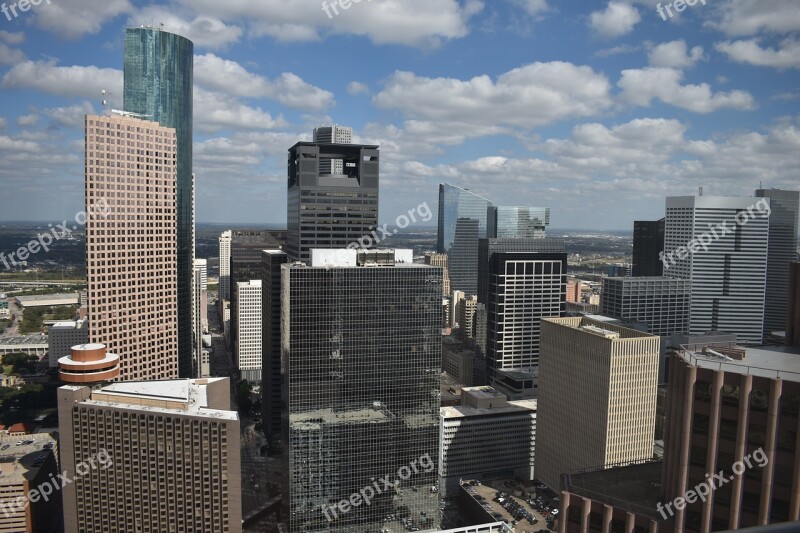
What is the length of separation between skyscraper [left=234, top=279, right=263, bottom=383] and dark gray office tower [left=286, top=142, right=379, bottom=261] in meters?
51.4

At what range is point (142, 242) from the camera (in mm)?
81375

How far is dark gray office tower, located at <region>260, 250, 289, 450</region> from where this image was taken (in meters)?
87.2

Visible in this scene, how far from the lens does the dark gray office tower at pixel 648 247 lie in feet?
516

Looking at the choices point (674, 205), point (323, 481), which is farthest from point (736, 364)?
point (674, 205)

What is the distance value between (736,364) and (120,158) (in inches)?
3104

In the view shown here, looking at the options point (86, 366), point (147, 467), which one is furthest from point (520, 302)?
point (147, 467)

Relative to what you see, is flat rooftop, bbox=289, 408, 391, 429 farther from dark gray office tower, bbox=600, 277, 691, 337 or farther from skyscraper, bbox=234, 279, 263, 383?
dark gray office tower, bbox=600, 277, 691, 337

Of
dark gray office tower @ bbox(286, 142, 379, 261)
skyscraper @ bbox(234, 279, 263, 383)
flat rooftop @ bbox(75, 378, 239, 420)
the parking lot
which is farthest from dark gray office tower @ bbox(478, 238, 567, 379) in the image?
flat rooftop @ bbox(75, 378, 239, 420)

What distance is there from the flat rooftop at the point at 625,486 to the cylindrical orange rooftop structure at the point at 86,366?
59708 mm

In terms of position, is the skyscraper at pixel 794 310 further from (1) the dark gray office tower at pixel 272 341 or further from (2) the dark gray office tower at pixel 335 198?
(1) the dark gray office tower at pixel 272 341

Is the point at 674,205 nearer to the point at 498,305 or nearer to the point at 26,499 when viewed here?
the point at 498,305

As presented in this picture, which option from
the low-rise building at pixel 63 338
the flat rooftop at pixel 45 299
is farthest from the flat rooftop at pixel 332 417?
the flat rooftop at pixel 45 299

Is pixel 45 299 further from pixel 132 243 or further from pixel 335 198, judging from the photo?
pixel 335 198

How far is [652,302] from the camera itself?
126 meters
